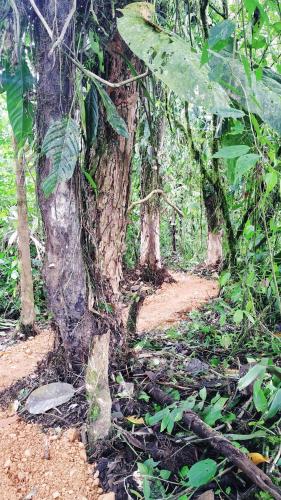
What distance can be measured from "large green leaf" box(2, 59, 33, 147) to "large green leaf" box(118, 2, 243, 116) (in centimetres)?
61

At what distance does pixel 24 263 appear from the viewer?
4.03 m

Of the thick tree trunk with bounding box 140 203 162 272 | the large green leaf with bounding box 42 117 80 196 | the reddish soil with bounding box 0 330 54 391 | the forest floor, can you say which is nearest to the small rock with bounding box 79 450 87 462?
the forest floor

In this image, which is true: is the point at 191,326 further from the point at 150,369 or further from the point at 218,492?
the point at 218,492

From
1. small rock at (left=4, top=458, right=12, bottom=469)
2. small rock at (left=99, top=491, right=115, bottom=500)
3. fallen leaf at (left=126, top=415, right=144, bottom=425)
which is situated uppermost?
fallen leaf at (left=126, top=415, right=144, bottom=425)

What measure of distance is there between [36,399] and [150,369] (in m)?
0.63

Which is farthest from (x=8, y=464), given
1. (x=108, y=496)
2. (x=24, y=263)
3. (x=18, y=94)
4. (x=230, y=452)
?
(x=24, y=263)

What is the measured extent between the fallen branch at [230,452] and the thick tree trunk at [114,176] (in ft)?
2.68

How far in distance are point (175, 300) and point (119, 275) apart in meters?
2.88

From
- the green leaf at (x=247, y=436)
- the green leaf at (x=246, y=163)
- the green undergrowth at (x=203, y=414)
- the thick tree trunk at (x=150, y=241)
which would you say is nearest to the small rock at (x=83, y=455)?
the green undergrowth at (x=203, y=414)

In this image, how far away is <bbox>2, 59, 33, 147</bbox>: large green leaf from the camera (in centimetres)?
194

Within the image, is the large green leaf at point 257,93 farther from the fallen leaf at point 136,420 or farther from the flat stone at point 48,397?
the flat stone at point 48,397

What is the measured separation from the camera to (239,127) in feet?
5.21

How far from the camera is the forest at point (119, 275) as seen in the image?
1.45 meters

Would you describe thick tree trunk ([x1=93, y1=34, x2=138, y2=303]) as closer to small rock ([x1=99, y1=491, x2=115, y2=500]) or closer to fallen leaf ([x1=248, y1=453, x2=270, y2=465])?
small rock ([x1=99, y1=491, x2=115, y2=500])
